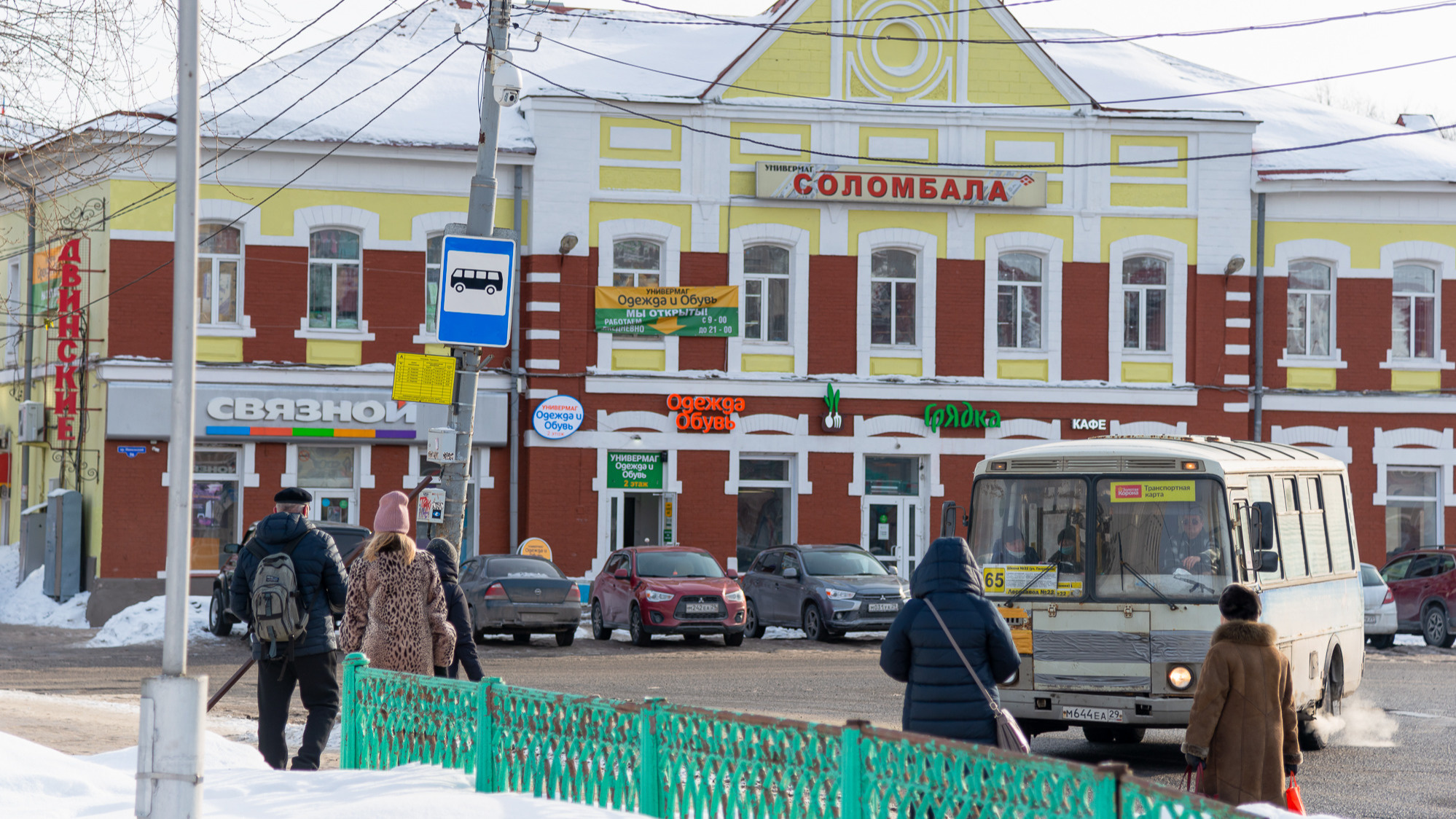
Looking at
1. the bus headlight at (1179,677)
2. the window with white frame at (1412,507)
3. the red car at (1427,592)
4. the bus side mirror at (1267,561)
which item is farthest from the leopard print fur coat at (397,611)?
the window with white frame at (1412,507)

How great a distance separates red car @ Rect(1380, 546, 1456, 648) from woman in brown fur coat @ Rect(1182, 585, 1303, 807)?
1990cm

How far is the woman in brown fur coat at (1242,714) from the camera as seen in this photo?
807 cm

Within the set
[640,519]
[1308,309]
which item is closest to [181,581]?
[640,519]

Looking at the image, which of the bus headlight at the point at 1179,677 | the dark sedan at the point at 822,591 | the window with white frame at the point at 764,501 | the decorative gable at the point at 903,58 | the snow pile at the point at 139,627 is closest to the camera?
the bus headlight at the point at 1179,677

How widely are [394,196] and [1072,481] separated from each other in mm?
18877

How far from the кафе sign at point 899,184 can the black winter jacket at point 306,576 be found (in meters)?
20.8

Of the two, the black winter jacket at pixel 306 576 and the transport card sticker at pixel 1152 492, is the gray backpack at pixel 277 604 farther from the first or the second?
the transport card sticker at pixel 1152 492

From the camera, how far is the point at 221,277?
28562 mm

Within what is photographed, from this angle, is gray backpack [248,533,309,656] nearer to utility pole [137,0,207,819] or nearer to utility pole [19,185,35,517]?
utility pole [137,0,207,819]

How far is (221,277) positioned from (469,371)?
600 inches

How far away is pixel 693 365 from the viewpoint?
29.8 m

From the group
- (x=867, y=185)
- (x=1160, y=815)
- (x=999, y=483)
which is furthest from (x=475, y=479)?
(x=1160, y=815)

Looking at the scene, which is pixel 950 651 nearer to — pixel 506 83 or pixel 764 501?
pixel 506 83

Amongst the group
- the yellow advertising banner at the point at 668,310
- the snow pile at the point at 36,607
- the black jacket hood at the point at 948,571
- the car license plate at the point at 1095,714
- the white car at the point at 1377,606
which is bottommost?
the snow pile at the point at 36,607
